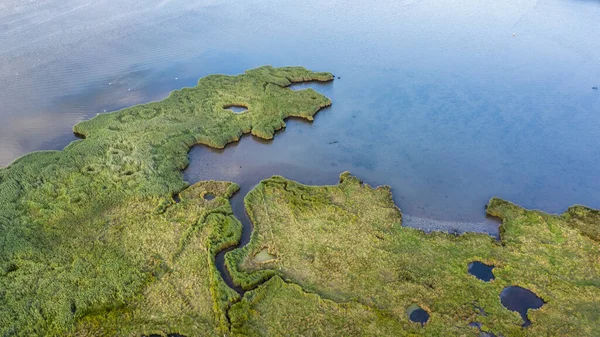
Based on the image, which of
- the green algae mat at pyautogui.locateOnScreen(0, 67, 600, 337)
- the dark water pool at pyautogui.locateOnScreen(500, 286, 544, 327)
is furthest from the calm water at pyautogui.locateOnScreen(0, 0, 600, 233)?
the dark water pool at pyautogui.locateOnScreen(500, 286, 544, 327)

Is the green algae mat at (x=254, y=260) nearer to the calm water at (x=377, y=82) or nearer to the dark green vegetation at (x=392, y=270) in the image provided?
the dark green vegetation at (x=392, y=270)

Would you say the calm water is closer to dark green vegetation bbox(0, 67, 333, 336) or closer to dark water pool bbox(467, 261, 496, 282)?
dark green vegetation bbox(0, 67, 333, 336)

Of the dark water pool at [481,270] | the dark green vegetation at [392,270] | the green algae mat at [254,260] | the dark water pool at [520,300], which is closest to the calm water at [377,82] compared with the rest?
the dark green vegetation at [392,270]

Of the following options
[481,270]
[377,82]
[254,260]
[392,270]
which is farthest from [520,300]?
[377,82]

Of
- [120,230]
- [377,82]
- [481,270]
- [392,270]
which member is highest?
[377,82]

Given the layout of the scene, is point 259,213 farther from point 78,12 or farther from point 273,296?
point 78,12

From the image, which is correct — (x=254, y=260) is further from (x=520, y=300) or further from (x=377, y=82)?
(x=377, y=82)
